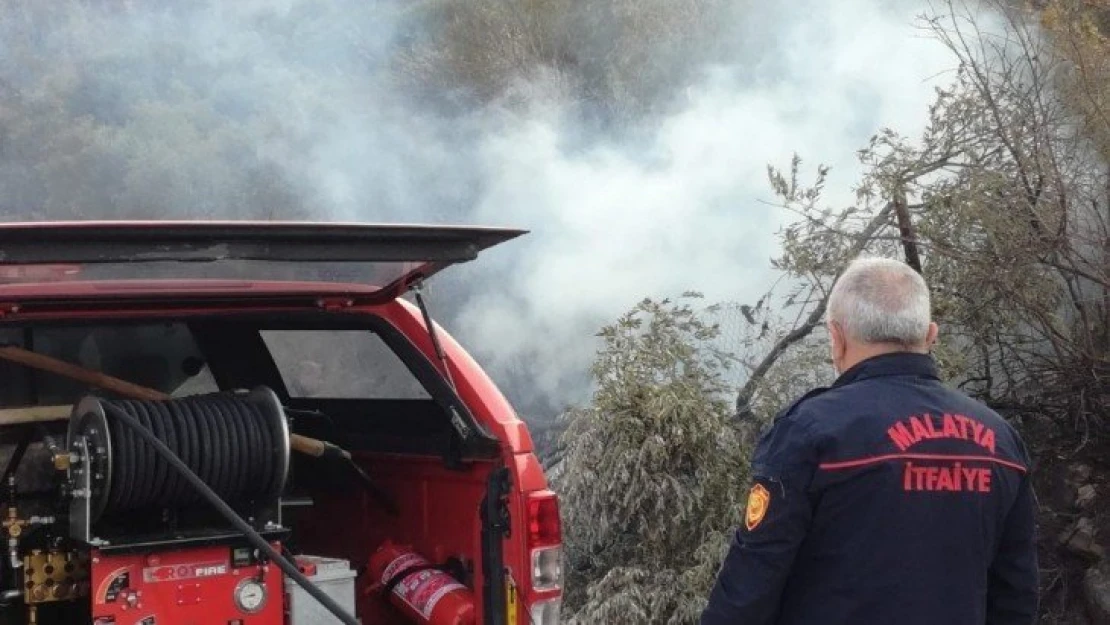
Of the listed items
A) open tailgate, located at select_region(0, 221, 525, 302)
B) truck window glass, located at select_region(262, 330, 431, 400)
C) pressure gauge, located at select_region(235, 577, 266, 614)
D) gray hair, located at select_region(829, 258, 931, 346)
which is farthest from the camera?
truck window glass, located at select_region(262, 330, 431, 400)

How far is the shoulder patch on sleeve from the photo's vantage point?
2.54m

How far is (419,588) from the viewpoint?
3.77m

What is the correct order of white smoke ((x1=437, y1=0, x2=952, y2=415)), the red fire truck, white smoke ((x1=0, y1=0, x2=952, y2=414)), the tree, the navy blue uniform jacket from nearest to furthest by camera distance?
the navy blue uniform jacket → the red fire truck → the tree → white smoke ((x1=437, y1=0, x2=952, y2=415)) → white smoke ((x1=0, y1=0, x2=952, y2=414))

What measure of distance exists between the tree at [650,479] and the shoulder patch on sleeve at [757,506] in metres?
3.57

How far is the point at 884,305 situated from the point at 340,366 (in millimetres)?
1954

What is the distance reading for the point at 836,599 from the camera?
2547 mm

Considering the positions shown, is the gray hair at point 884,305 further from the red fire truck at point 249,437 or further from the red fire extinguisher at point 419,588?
the red fire extinguisher at point 419,588

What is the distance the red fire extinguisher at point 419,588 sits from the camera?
12.0ft

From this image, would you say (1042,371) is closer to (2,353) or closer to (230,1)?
(2,353)

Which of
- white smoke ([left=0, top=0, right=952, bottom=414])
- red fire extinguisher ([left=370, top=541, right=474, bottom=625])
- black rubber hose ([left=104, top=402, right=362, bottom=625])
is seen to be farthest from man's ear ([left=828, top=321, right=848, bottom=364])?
white smoke ([left=0, top=0, right=952, bottom=414])

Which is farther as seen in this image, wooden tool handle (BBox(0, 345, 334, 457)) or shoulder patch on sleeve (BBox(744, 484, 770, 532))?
wooden tool handle (BBox(0, 345, 334, 457))

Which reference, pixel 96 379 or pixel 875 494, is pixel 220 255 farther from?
pixel 875 494

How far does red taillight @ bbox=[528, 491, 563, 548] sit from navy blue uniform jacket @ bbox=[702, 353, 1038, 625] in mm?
975

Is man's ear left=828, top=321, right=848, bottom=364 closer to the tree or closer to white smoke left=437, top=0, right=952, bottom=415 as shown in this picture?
the tree
